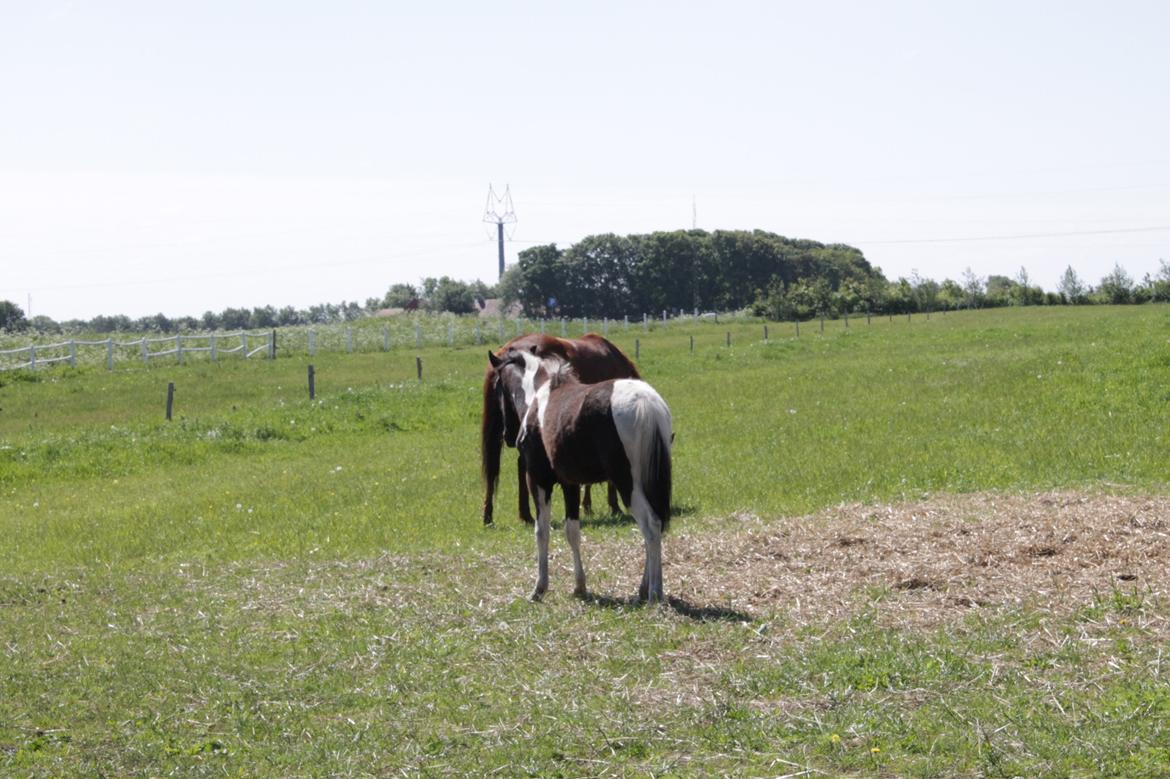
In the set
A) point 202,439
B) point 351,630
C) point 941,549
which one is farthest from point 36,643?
point 202,439

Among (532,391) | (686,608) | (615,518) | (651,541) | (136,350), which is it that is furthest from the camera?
(136,350)

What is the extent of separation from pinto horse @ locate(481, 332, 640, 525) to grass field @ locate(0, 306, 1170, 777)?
1.62 feet

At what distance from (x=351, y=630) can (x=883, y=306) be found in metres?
81.5

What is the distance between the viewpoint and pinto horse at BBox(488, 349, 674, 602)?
28.6 feet

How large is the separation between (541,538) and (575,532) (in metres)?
0.31

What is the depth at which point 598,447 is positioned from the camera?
8.98 meters

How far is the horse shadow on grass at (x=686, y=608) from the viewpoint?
819cm

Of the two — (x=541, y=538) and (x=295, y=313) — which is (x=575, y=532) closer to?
(x=541, y=538)

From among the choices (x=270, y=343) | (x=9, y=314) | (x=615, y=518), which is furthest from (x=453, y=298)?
(x=615, y=518)

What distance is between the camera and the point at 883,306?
284 feet

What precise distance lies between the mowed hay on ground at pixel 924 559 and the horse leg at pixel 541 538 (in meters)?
0.50

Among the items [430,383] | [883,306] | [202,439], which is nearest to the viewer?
[202,439]

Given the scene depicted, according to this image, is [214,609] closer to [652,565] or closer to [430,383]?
[652,565]

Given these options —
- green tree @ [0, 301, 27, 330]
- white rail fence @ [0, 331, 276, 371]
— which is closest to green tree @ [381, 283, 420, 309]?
green tree @ [0, 301, 27, 330]
